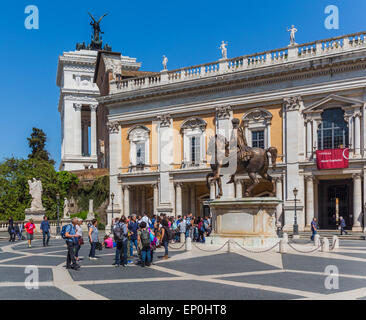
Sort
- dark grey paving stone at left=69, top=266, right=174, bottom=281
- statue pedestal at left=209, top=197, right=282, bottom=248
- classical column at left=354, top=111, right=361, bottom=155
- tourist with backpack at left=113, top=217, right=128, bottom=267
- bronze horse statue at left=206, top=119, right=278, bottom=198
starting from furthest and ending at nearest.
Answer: classical column at left=354, top=111, right=361, bottom=155
bronze horse statue at left=206, top=119, right=278, bottom=198
statue pedestal at left=209, top=197, right=282, bottom=248
tourist with backpack at left=113, top=217, right=128, bottom=267
dark grey paving stone at left=69, top=266, right=174, bottom=281

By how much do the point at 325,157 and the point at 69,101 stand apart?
56.3m

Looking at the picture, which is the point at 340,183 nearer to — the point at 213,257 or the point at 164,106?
the point at 164,106

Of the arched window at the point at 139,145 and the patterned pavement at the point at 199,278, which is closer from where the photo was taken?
the patterned pavement at the point at 199,278

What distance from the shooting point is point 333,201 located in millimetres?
38938

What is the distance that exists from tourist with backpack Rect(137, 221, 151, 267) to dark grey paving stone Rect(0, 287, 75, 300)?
4511 mm

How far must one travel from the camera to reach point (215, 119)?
4172cm

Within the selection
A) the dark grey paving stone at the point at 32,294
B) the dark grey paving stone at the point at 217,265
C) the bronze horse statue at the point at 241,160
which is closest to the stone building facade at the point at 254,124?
the bronze horse statue at the point at 241,160

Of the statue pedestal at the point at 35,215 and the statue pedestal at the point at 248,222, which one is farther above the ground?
the statue pedestal at the point at 248,222

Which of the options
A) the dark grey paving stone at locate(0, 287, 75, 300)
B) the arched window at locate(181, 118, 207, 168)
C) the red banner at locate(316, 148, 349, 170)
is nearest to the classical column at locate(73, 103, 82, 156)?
the arched window at locate(181, 118, 207, 168)

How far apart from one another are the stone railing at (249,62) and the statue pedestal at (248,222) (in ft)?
62.1

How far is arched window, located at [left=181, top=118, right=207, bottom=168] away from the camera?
4234cm

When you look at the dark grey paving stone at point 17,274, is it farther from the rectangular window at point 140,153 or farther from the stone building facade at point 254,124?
the rectangular window at point 140,153

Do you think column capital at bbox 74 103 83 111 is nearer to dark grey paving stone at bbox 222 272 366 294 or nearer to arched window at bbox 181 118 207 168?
arched window at bbox 181 118 207 168

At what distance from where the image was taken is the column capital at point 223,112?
4091 cm
